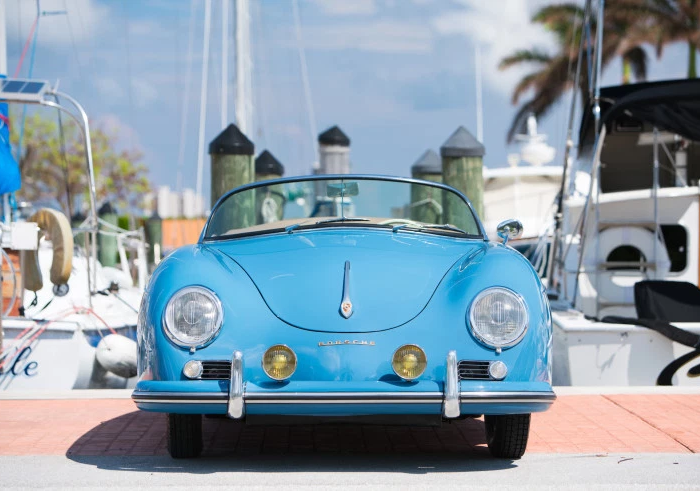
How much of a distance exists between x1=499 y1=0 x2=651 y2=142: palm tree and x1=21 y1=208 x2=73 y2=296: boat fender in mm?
22081

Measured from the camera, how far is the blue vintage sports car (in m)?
4.15

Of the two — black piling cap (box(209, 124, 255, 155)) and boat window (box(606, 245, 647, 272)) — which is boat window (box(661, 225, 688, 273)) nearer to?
boat window (box(606, 245, 647, 272))

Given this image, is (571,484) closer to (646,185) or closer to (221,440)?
(221,440)

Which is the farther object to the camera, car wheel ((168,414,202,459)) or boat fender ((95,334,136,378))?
boat fender ((95,334,136,378))

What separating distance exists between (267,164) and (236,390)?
13203mm

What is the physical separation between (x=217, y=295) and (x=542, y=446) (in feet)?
6.22

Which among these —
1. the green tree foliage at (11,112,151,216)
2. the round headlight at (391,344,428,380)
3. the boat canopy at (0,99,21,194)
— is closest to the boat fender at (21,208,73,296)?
the boat canopy at (0,99,21,194)

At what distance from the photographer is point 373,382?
4.14 meters

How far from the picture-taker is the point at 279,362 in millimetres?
4211

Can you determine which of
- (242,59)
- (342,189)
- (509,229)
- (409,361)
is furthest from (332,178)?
(242,59)

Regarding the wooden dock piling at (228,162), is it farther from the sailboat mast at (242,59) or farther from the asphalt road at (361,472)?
the asphalt road at (361,472)

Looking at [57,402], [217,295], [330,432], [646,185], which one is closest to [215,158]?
[646,185]

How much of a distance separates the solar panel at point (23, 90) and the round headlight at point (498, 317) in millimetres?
5083

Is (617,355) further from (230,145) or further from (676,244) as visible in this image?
(230,145)
